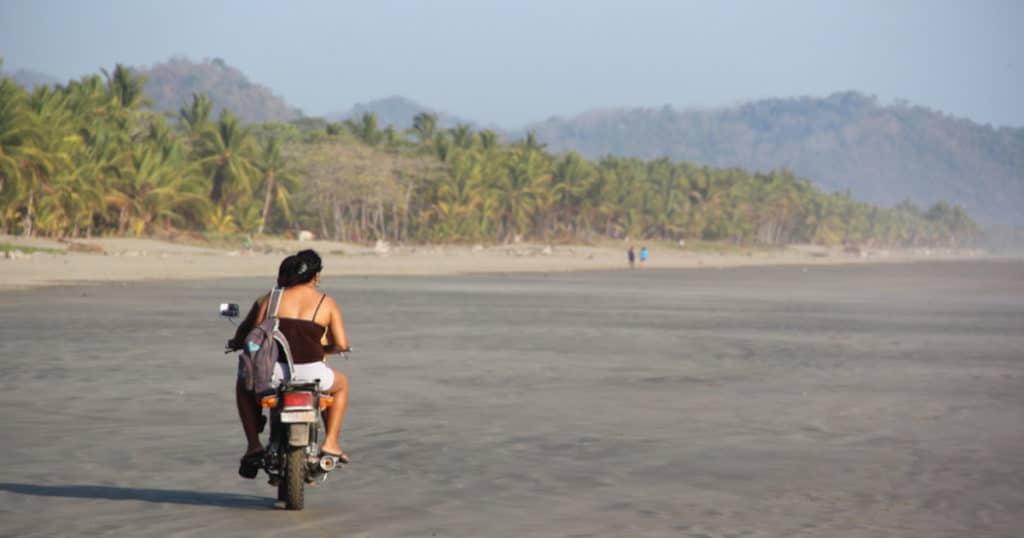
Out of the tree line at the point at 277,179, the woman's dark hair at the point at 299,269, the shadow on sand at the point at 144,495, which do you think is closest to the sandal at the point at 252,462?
the shadow on sand at the point at 144,495

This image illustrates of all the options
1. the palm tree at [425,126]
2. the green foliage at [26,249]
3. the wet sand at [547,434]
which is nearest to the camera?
the wet sand at [547,434]

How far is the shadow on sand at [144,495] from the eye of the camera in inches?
360

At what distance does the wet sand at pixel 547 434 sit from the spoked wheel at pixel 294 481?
11 centimetres

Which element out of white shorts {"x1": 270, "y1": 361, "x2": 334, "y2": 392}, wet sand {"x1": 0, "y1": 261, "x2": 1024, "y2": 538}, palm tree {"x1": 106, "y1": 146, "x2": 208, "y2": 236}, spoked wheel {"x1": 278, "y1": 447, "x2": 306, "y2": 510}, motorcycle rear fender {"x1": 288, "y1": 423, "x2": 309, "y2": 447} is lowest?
wet sand {"x1": 0, "y1": 261, "x2": 1024, "y2": 538}

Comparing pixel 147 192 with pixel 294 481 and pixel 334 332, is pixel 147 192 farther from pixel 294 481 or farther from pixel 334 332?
pixel 294 481

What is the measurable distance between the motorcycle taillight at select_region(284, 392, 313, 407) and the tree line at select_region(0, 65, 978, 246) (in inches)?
2337

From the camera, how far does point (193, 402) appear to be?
14539 millimetres

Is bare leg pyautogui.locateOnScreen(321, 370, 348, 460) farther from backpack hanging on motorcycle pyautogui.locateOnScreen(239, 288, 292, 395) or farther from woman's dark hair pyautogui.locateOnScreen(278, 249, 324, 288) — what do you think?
woman's dark hair pyautogui.locateOnScreen(278, 249, 324, 288)

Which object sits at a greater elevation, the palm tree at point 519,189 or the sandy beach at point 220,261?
the palm tree at point 519,189

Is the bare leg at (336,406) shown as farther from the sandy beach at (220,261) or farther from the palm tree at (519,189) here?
the palm tree at (519,189)

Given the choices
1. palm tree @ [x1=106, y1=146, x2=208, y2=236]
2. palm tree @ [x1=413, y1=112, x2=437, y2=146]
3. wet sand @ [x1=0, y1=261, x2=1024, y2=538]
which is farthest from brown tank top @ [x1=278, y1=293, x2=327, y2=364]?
palm tree @ [x1=413, y1=112, x2=437, y2=146]

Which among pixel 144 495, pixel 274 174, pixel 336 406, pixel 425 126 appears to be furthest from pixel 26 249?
pixel 425 126

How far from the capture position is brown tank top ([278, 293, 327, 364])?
8773mm

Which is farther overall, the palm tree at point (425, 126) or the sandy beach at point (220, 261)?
the palm tree at point (425, 126)
